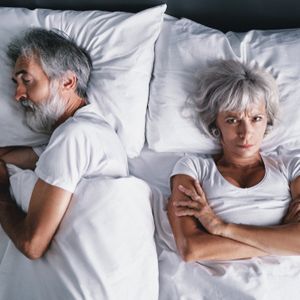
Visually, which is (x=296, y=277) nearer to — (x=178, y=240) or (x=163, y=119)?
(x=178, y=240)

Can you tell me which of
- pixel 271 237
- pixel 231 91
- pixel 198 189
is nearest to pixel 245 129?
pixel 231 91

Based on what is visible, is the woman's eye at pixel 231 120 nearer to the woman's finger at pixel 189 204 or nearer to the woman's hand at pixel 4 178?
the woman's finger at pixel 189 204

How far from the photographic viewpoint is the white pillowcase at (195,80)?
159 cm

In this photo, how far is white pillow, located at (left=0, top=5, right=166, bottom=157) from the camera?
5.15 ft

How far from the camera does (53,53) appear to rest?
1.48m

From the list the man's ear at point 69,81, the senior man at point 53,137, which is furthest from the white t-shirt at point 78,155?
the man's ear at point 69,81

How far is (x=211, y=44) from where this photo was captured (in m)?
1.62

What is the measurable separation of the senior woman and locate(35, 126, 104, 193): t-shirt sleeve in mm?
313

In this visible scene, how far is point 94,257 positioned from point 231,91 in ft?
2.15

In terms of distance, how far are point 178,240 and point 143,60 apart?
632mm

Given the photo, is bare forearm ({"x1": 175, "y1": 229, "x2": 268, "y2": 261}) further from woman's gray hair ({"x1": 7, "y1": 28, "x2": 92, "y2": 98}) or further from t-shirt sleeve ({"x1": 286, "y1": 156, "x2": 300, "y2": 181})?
woman's gray hair ({"x1": 7, "y1": 28, "x2": 92, "y2": 98})

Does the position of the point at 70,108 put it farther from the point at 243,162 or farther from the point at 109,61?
the point at 243,162

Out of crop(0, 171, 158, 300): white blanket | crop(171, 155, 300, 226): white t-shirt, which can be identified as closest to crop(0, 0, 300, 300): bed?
crop(0, 171, 158, 300): white blanket

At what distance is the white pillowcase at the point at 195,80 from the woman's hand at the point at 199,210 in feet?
0.80
